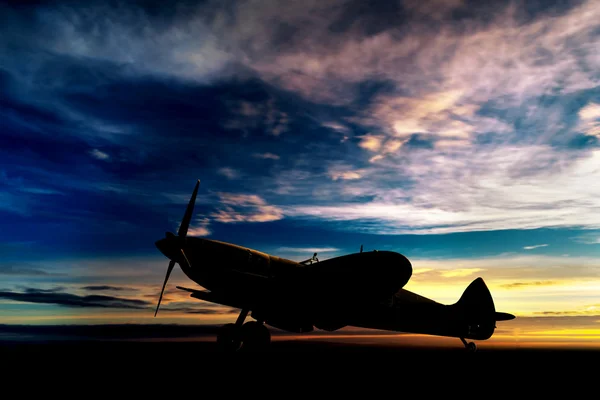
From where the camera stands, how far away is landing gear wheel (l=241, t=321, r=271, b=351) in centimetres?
2092

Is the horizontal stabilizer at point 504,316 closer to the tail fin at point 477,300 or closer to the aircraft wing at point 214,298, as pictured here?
the tail fin at point 477,300

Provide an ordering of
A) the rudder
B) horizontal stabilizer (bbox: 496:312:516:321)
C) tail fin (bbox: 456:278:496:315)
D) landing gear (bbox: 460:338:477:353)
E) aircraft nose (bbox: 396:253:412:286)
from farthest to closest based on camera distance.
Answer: tail fin (bbox: 456:278:496:315) < the rudder < landing gear (bbox: 460:338:477:353) < horizontal stabilizer (bbox: 496:312:516:321) < aircraft nose (bbox: 396:253:412:286)

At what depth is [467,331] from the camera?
32750 mm

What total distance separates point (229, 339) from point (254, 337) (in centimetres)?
129

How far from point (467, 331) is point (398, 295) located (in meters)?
10.1

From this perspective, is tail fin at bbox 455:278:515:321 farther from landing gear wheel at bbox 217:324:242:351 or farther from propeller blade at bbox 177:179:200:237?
propeller blade at bbox 177:179:200:237

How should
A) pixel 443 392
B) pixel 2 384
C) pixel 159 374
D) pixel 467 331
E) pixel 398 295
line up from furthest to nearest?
pixel 467 331
pixel 398 295
pixel 159 374
pixel 2 384
pixel 443 392

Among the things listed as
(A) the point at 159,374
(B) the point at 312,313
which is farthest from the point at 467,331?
(A) the point at 159,374

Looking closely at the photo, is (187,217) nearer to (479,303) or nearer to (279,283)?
(279,283)

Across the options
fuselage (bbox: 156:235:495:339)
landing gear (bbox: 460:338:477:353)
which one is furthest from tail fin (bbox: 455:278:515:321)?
fuselage (bbox: 156:235:495:339)

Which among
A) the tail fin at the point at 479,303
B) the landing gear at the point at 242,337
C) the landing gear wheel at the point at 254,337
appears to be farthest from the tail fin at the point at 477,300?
the landing gear at the point at 242,337

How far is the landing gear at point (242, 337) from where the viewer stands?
20.7 meters

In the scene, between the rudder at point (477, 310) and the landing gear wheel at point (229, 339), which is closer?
the landing gear wheel at point (229, 339)

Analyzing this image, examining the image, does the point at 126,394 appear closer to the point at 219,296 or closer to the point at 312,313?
the point at 219,296
